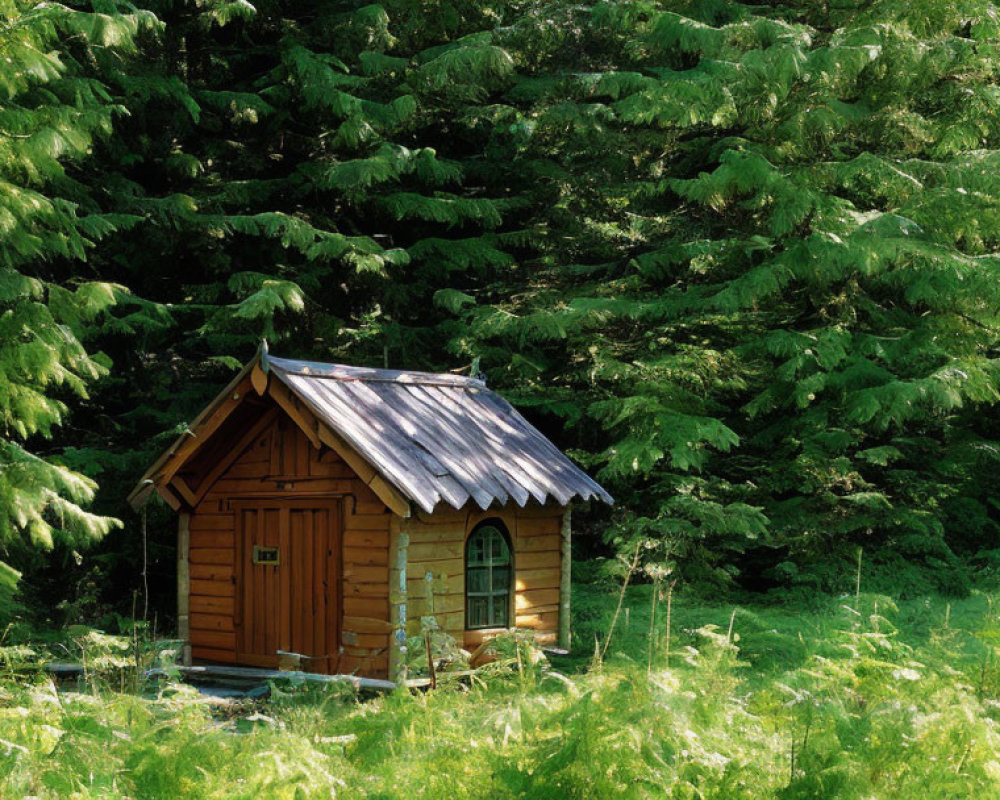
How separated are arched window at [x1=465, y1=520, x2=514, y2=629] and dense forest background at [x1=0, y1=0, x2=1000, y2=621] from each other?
2.62 metres

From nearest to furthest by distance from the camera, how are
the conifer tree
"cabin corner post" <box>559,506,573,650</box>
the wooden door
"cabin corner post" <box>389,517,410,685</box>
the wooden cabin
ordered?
1. the conifer tree
2. "cabin corner post" <box>389,517,410,685</box>
3. the wooden cabin
4. the wooden door
5. "cabin corner post" <box>559,506,573,650</box>

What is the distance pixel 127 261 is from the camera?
17047mm

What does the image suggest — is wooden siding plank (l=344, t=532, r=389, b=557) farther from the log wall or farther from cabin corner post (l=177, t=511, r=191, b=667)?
cabin corner post (l=177, t=511, r=191, b=667)

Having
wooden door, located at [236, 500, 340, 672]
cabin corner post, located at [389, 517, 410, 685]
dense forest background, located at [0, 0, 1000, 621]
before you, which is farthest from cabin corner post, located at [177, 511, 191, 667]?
cabin corner post, located at [389, 517, 410, 685]

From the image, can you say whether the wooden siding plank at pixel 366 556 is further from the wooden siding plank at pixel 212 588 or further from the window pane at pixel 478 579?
the wooden siding plank at pixel 212 588

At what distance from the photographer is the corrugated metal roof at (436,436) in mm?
10281

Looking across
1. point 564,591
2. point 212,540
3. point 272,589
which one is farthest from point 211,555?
point 564,591

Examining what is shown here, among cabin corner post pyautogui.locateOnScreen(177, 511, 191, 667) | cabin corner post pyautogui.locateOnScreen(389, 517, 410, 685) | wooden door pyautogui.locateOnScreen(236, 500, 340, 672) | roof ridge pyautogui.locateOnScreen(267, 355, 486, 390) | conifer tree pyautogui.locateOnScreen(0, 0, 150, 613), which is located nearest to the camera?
conifer tree pyautogui.locateOnScreen(0, 0, 150, 613)

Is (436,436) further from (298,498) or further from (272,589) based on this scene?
(272,589)

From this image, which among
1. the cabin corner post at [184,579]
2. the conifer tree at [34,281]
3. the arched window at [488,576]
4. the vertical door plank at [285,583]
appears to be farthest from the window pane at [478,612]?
the conifer tree at [34,281]

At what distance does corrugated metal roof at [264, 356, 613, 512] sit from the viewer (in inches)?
405

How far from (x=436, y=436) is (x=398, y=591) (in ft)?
5.98

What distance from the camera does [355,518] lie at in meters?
10.8

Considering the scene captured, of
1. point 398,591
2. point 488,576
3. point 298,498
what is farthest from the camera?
point 488,576
